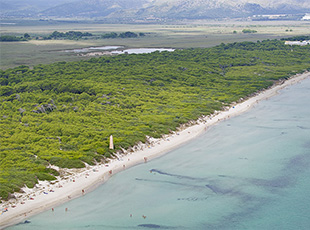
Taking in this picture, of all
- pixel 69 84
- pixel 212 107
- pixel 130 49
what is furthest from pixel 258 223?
pixel 130 49

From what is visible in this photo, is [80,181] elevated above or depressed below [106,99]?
below

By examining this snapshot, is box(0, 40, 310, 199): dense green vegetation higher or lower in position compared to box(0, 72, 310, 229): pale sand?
higher

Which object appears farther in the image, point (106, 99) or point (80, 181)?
point (106, 99)

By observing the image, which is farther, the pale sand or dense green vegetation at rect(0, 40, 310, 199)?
dense green vegetation at rect(0, 40, 310, 199)
